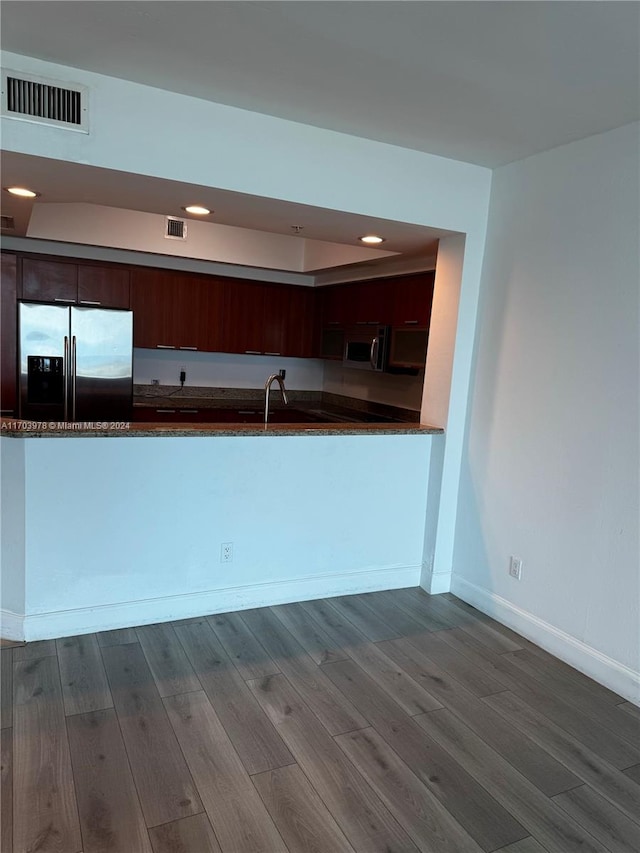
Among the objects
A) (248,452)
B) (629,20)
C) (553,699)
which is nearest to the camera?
(629,20)

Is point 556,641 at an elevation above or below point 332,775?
above

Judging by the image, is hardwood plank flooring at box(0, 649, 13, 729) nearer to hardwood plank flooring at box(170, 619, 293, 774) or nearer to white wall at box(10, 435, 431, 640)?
white wall at box(10, 435, 431, 640)

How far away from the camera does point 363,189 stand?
9.15ft

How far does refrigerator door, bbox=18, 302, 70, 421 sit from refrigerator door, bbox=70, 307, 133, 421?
74 mm

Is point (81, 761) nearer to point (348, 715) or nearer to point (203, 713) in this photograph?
point (203, 713)

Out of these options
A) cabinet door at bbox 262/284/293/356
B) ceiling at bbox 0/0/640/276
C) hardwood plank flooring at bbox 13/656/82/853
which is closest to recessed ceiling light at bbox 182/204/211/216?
ceiling at bbox 0/0/640/276

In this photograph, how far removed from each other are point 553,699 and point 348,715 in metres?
0.93

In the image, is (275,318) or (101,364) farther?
(275,318)

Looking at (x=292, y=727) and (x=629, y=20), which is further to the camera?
(x=292, y=727)

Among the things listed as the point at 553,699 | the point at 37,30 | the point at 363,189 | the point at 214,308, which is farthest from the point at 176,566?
the point at 214,308

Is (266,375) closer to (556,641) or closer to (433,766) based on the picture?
(556,641)

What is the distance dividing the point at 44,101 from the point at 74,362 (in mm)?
2690

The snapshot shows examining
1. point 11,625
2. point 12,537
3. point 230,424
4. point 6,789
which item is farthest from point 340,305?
point 6,789

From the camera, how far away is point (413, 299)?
14.5 feet
